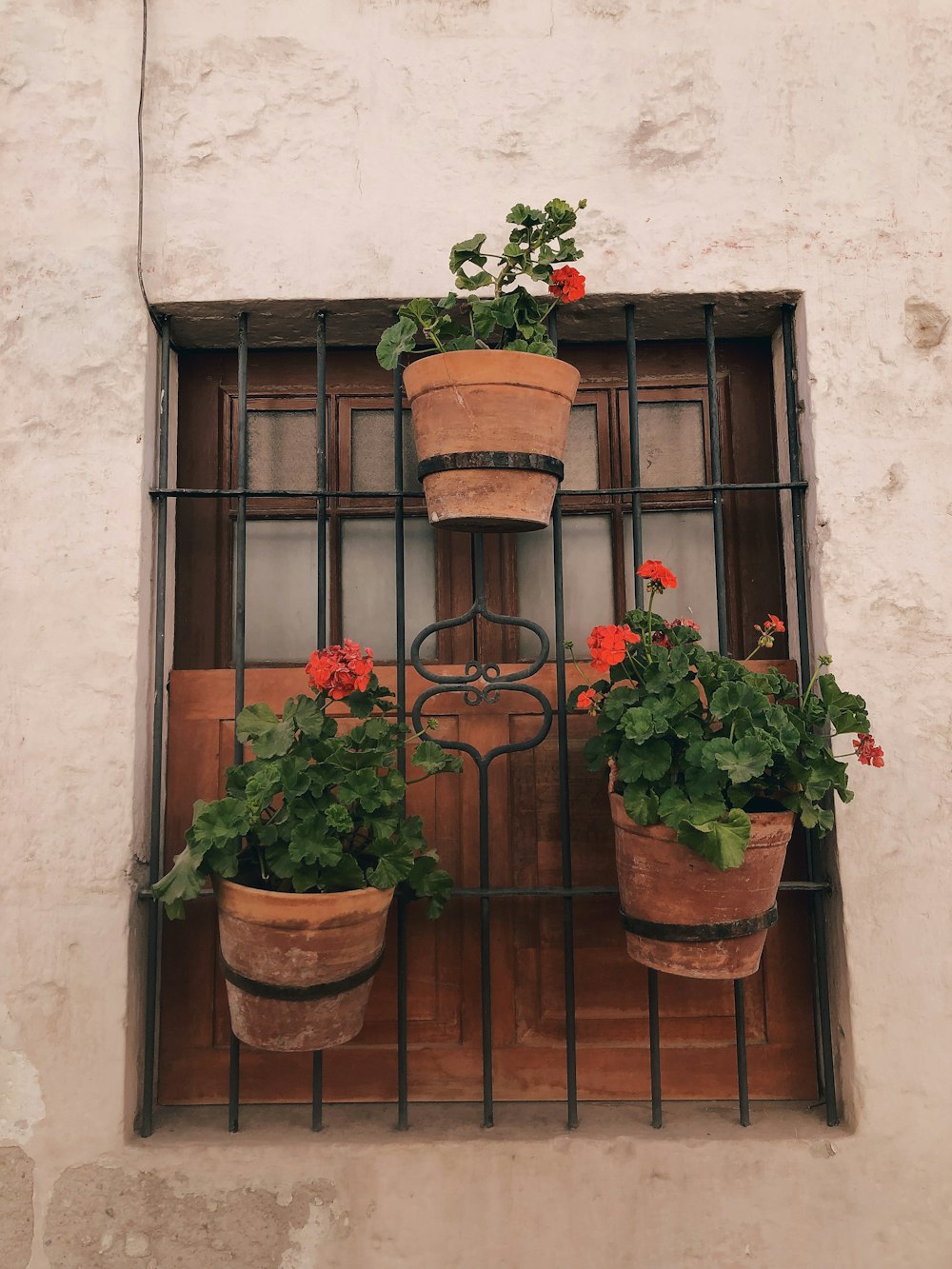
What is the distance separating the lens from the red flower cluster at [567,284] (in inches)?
75.0

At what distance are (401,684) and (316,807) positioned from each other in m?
0.49

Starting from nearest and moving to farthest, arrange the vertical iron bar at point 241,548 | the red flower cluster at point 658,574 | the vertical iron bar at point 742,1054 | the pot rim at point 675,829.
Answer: the pot rim at point 675,829, the red flower cluster at point 658,574, the vertical iron bar at point 742,1054, the vertical iron bar at point 241,548

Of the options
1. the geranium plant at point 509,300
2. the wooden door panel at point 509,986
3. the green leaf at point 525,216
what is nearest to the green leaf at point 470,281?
the geranium plant at point 509,300

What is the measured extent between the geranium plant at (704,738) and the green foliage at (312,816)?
39 cm

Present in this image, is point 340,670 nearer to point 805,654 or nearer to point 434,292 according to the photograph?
point 434,292

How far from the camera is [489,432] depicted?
6.18 feet

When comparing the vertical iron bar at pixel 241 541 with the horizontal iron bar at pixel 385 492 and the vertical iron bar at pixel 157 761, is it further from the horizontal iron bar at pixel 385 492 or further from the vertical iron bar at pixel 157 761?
the vertical iron bar at pixel 157 761

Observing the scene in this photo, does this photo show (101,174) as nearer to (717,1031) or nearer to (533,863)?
(533,863)

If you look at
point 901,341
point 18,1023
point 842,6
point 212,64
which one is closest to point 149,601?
point 18,1023

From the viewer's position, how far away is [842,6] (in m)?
2.22

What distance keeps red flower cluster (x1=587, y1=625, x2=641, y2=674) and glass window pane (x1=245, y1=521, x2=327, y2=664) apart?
0.92m

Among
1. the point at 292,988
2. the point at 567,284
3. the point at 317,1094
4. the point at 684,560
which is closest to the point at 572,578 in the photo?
the point at 684,560

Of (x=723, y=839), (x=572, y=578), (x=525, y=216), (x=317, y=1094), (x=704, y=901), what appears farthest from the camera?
(x=572, y=578)

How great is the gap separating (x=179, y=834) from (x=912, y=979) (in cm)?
182
